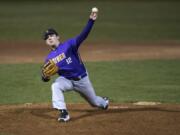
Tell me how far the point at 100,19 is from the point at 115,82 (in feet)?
57.8

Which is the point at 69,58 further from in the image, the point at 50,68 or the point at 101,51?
the point at 101,51

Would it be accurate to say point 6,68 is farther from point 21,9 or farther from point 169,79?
point 21,9

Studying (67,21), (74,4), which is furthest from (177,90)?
(74,4)

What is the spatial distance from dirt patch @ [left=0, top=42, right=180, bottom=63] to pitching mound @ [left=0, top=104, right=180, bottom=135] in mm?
7231

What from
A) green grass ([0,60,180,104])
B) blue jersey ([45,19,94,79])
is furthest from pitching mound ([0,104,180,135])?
green grass ([0,60,180,104])

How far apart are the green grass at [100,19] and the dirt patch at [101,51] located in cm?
186

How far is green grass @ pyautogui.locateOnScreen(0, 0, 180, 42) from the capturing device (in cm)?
2469

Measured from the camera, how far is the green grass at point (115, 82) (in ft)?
39.1

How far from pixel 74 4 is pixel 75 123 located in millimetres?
32227

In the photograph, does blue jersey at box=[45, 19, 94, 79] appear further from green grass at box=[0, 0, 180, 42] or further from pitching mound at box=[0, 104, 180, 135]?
green grass at box=[0, 0, 180, 42]

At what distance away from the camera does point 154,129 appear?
27.2ft

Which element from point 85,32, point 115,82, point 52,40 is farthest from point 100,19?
point 85,32

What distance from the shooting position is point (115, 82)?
1371 cm

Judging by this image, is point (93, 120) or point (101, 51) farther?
point (101, 51)
